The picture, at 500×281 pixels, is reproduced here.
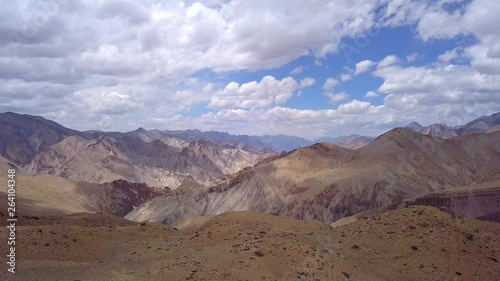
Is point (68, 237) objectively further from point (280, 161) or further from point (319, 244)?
point (280, 161)

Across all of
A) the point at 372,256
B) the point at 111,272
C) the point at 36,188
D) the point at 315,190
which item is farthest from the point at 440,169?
the point at 111,272

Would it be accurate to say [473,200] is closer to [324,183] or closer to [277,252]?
[324,183]

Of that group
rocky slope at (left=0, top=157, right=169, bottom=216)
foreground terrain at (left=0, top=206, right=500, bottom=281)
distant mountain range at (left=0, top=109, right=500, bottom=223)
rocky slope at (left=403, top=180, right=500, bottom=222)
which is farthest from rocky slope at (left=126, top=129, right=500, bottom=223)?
foreground terrain at (left=0, top=206, right=500, bottom=281)

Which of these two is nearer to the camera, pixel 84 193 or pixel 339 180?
pixel 339 180

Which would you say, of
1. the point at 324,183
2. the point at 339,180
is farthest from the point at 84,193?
the point at 339,180

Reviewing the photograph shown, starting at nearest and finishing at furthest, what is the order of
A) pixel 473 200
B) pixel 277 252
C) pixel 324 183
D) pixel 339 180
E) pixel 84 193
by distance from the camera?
pixel 277 252 < pixel 473 200 < pixel 339 180 < pixel 324 183 < pixel 84 193
